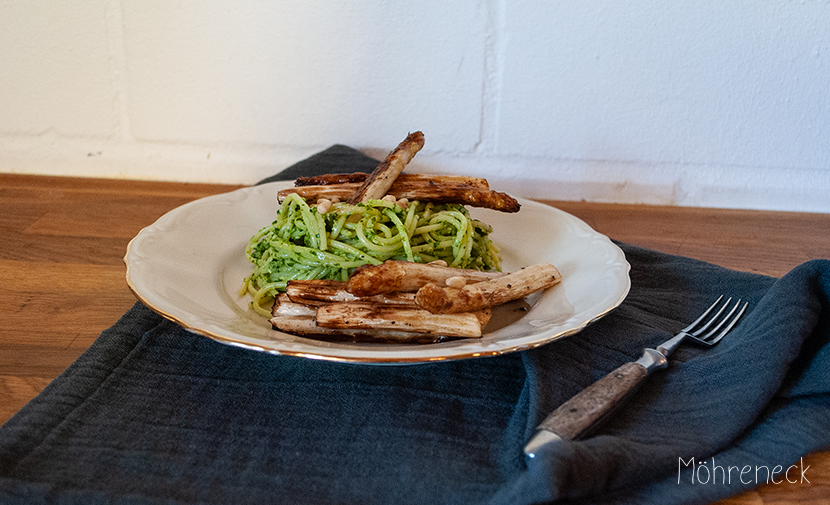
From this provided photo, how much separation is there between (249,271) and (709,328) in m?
1.09

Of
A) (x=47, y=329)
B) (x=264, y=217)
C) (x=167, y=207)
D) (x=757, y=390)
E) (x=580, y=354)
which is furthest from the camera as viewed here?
(x=167, y=207)

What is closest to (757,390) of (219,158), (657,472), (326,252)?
(657,472)

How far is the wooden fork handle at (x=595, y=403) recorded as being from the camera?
0.94 meters

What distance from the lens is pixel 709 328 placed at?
4.39ft

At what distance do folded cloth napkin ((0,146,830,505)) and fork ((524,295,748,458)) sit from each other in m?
0.03

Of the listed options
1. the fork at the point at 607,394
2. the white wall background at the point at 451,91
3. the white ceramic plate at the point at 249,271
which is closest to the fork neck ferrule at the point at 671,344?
the fork at the point at 607,394

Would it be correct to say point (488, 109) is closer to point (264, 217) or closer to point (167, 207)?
point (264, 217)

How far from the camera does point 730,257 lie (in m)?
1.87

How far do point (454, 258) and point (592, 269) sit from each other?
326mm

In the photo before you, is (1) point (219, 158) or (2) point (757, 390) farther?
(1) point (219, 158)

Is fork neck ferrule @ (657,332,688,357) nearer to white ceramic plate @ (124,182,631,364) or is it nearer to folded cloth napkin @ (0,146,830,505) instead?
folded cloth napkin @ (0,146,830,505)

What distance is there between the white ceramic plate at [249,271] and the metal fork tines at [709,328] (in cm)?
14

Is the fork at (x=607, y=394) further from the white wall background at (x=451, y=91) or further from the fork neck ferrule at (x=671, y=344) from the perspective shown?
the white wall background at (x=451, y=91)

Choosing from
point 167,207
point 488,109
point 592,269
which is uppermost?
point 488,109
